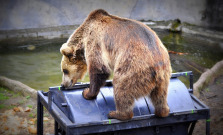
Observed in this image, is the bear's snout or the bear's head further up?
the bear's head

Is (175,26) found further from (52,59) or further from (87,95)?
(87,95)

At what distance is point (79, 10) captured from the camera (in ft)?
37.8

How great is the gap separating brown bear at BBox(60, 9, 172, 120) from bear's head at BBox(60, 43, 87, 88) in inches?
1.1

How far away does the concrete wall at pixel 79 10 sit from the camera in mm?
10477

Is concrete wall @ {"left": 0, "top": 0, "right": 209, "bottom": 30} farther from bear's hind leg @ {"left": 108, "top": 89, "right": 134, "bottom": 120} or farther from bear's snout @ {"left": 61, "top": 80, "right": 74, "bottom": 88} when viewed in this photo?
bear's hind leg @ {"left": 108, "top": 89, "right": 134, "bottom": 120}

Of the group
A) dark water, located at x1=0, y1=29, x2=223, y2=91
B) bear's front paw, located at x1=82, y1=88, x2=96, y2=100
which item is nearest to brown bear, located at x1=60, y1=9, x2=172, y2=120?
bear's front paw, located at x1=82, y1=88, x2=96, y2=100

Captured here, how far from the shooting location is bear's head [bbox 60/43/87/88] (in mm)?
4371

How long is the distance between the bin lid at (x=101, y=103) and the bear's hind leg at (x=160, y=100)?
13 centimetres

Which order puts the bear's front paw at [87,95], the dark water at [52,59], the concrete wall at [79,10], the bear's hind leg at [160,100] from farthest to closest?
1. the concrete wall at [79,10]
2. the dark water at [52,59]
3. the bear's front paw at [87,95]
4. the bear's hind leg at [160,100]

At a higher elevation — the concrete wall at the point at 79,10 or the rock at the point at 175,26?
the concrete wall at the point at 79,10

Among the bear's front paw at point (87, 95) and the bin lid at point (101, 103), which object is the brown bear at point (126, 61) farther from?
the bin lid at point (101, 103)

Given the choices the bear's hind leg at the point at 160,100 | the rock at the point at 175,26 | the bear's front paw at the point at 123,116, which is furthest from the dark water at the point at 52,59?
the bear's hind leg at the point at 160,100

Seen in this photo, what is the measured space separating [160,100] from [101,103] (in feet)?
2.49

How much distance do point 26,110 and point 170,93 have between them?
2.96 metres
